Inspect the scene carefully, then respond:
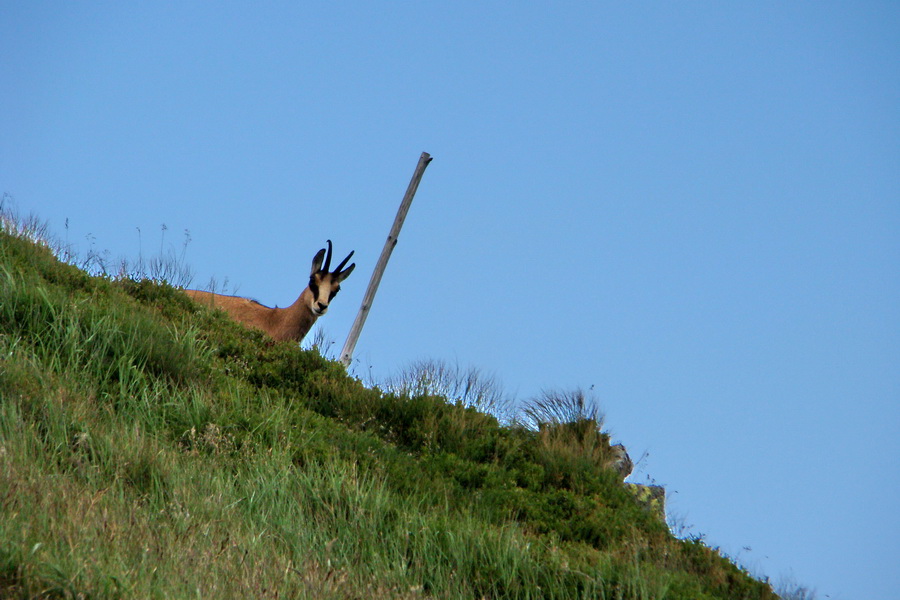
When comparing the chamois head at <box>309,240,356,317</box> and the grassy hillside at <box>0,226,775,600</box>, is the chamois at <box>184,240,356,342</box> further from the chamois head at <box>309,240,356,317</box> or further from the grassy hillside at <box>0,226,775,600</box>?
the grassy hillside at <box>0,226,775,600</box>

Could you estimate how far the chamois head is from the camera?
14.0 meters

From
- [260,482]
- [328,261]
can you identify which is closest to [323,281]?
[328,261]

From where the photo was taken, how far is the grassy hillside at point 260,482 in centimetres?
450

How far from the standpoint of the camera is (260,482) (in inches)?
254

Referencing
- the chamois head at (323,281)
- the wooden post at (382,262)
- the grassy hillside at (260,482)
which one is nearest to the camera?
the grassy hillside at (260,482)

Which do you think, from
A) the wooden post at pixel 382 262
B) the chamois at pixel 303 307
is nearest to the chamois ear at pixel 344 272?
the chamois at pixel 303 307

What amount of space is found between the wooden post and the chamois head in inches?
56.3

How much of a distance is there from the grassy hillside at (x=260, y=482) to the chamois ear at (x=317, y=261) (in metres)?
3.61

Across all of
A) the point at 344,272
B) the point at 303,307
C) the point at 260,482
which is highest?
the point at 344,272

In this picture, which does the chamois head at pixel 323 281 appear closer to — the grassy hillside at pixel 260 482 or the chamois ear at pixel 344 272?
the chamois ear at pixel 344 272

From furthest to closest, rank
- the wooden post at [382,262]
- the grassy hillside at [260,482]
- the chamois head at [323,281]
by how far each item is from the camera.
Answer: the chamois head at [323,281], the wooden post at [382,262], the grassy hillside at [260,482]

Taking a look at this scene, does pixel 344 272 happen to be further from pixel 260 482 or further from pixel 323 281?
pixel 260 482

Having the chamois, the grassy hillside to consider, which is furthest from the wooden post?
the grassy hillside

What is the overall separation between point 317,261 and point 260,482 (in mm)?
7983
